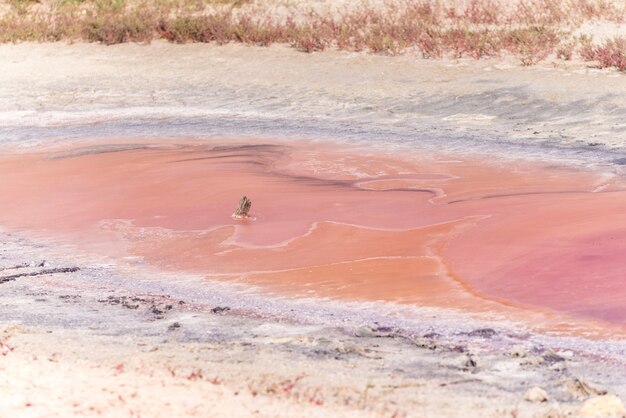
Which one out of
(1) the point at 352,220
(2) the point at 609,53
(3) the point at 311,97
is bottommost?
(1) the point at 352,220

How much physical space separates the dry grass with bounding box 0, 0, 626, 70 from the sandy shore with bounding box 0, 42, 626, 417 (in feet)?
6.18

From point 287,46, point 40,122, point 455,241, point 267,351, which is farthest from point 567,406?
point 287,46

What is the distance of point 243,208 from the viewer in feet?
33.2

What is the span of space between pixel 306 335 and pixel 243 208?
11.9 feet

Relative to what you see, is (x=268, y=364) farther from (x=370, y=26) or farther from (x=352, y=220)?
(x=370, y=26)

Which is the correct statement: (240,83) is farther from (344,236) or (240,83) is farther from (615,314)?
(615,314)

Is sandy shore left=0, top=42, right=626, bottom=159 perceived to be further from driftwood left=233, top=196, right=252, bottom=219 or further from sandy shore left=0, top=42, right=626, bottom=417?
driftwood left=233, top=196, right=252, bottom=219

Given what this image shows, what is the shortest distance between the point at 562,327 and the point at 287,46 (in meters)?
12.5

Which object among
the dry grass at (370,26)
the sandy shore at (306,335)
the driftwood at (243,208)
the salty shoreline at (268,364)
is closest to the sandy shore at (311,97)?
the sandy shore at (306,335)

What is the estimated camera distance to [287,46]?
18.9 m

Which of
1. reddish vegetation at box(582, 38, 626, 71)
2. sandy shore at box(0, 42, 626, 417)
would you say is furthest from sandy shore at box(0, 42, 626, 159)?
reddish vegetation at box(582, 38, 626, 71)

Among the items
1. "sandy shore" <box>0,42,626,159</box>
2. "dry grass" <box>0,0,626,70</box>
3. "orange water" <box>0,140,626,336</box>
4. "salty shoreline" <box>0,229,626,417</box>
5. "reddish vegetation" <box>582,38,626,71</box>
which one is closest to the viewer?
"salty shoreline" <box>0,229,626,417</box>

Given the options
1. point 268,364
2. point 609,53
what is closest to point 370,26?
point 609,53

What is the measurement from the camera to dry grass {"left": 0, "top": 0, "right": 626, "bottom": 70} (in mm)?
17281
